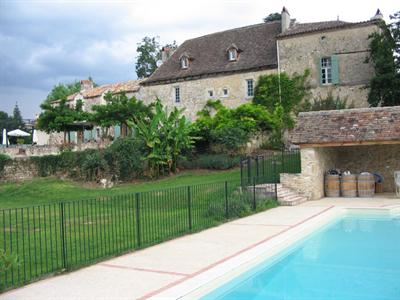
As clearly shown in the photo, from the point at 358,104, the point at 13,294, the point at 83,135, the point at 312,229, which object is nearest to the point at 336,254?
the point at 312,229

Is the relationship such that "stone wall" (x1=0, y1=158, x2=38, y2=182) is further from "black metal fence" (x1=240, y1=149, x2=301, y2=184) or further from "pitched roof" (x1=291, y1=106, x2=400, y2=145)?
"pitched roof" (x1=291, y1=106, x2=400, y2=145)

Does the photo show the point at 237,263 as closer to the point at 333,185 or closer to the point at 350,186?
the point at 350,186

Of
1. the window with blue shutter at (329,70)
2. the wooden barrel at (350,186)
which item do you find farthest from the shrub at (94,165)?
the window with blue shutter at (329,70)

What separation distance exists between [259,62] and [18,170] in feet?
60.4

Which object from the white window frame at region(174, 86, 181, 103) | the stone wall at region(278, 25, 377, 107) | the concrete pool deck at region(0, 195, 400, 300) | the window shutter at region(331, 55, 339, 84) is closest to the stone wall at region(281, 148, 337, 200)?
the concrete pool deck at region(0, 195, 400, 300)

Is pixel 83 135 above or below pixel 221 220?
above

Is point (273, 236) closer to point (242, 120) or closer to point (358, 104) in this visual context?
point (242, 120)

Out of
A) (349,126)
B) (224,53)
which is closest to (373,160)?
(349,126)

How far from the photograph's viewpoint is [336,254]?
9.87 m

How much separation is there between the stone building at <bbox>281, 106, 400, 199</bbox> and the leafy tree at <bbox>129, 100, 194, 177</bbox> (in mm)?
7790

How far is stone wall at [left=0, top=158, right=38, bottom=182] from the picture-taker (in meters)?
29.8

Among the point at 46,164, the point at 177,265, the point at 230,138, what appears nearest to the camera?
the point at 177,265

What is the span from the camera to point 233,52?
34.0 metres

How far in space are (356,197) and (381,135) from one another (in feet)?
9.50
